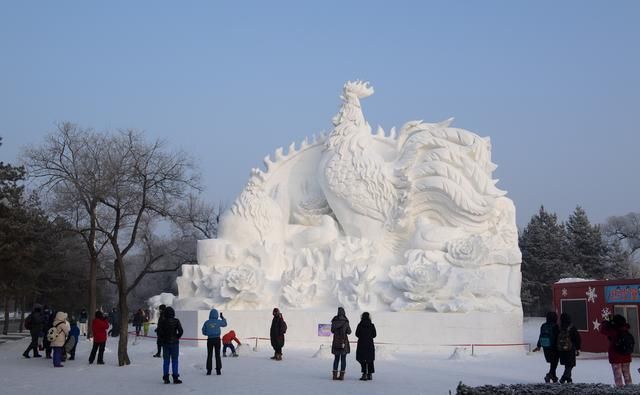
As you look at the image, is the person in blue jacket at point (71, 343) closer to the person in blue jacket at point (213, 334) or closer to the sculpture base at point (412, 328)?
the sculpture base at point (412, 328)

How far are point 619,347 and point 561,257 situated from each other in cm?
3458

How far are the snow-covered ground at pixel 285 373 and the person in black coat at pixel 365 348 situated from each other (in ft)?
0.71

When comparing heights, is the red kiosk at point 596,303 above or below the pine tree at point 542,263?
below

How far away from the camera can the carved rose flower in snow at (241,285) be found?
19250mm

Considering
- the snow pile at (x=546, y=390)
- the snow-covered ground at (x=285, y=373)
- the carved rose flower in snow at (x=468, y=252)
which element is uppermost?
the carved rose flower in snow at (x=468, y=252)

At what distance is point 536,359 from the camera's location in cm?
1667

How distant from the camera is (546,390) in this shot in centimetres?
752

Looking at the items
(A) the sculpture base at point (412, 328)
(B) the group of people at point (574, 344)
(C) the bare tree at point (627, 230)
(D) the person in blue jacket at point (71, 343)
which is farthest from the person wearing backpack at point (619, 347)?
(C) the bare tree at point (627, 230)

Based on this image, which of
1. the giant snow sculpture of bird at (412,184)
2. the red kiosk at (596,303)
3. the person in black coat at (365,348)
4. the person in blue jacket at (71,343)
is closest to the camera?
the person in black coat at (365,348)

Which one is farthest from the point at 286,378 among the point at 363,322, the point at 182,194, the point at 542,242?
the point at 542,242

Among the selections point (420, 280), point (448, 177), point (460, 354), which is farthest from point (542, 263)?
point (460, 354)

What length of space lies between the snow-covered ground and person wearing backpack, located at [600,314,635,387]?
5.61ft

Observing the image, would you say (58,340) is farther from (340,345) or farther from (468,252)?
(468,252)

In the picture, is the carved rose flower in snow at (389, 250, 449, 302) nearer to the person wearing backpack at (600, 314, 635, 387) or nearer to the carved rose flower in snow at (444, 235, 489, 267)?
the carved rose flower in snow at (444, 235, 489, 267)
